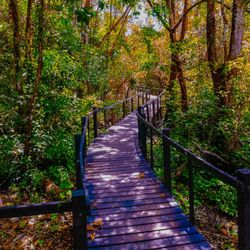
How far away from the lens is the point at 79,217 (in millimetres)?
2277

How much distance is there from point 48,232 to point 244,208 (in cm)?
359

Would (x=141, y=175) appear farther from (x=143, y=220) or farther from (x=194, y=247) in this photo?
(x=194, y=247)

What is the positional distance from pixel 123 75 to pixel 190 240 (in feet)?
81.2

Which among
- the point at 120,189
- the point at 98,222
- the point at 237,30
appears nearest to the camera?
the point at 98,222

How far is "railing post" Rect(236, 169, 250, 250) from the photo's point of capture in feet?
9.80

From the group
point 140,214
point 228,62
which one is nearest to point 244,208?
point 140,214

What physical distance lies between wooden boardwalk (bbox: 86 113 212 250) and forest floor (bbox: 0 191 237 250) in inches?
30.1

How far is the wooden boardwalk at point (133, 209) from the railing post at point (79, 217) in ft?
5.52

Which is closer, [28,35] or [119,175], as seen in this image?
[119,175]

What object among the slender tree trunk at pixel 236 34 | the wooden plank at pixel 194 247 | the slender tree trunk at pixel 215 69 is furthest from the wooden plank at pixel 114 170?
the slender tree trunk at pixel 236 34

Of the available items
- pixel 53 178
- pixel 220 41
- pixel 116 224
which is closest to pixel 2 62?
pixel 53 178

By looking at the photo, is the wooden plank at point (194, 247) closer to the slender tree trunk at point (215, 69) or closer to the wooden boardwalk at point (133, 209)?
the wooden boardwalk at point (133, 209)

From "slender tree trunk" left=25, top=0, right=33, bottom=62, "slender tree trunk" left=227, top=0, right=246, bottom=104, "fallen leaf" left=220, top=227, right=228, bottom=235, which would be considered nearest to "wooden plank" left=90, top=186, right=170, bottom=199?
"fallen leaf" left=220, top=227, right=228, bottom=235

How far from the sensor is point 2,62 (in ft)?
24.4
